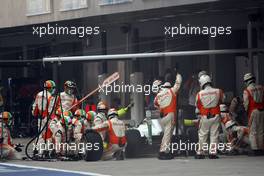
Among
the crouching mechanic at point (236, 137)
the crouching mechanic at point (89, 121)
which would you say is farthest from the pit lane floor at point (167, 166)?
the crouching mechanic at point (89, 121)

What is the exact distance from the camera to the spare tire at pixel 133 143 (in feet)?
76.3

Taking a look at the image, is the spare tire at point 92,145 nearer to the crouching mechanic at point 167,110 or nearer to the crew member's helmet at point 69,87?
the crouching mechanic at point 167,110

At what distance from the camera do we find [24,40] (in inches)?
1544

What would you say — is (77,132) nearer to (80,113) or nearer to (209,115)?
(80,113)

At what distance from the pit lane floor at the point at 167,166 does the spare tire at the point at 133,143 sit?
44 centimetres

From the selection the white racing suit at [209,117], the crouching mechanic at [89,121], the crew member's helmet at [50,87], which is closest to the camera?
the white racing suit at [209,117]

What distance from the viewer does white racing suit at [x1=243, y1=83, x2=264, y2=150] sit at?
22.9 m

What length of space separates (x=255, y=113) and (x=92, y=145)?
3.79 metres

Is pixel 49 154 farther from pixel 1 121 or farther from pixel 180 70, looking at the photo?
pixel 180 70

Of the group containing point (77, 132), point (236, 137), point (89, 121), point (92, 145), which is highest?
point (89, 121)

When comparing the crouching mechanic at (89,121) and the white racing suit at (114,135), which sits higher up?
the crouching mechanic at (89,121)

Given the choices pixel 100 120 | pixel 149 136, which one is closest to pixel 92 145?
pixel 100 120

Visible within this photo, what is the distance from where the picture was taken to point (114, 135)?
22.9 meters

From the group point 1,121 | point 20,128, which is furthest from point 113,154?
point 20,128
